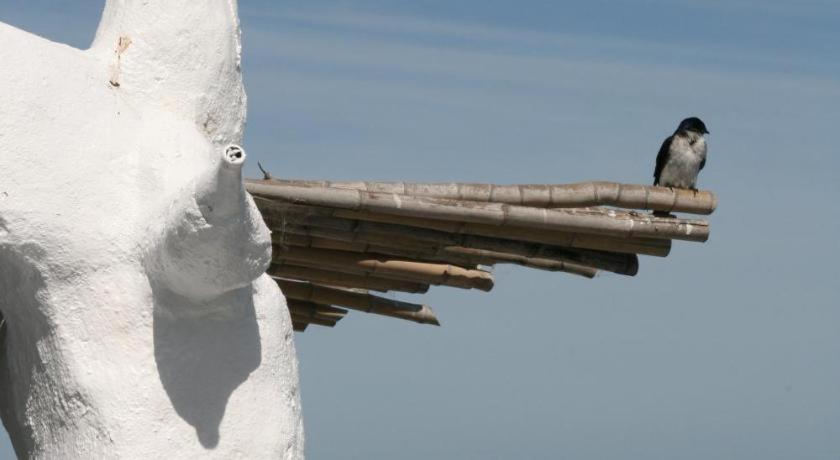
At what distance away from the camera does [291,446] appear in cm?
587

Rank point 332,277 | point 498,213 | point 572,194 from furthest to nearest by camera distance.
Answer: point 332,277 < point 572,194 < point 498,213

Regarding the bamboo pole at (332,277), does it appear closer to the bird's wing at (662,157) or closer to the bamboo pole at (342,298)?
the bamboo pole at (342,298)

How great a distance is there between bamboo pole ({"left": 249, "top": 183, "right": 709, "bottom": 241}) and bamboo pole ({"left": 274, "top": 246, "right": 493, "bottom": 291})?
771mm

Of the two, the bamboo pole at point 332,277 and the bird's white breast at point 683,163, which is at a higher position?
the bird's white breast at point 683,163

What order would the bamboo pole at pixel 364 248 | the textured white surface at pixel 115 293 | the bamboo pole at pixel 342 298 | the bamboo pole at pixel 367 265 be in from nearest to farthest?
the textured white surface at pixel 115 293 → the bamboo pole at pixel 364 248 → the bamboo pole at pixel 367 265 → the bamboo pole at pixel 342 298

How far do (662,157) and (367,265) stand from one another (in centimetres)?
579

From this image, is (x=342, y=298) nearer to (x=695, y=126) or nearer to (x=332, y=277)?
(x=332, y=277)

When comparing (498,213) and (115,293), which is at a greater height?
(498,213)

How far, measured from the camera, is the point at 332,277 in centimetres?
830

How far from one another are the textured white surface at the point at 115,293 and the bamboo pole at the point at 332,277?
7.71ft

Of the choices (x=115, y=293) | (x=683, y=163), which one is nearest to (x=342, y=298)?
(x=115, y=293)

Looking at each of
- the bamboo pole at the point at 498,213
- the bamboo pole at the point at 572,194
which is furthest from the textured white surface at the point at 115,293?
the bamboo pole at the point at 572,194

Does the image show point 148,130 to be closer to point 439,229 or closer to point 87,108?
point 87,108

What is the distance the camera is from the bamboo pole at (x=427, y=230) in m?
7.32
